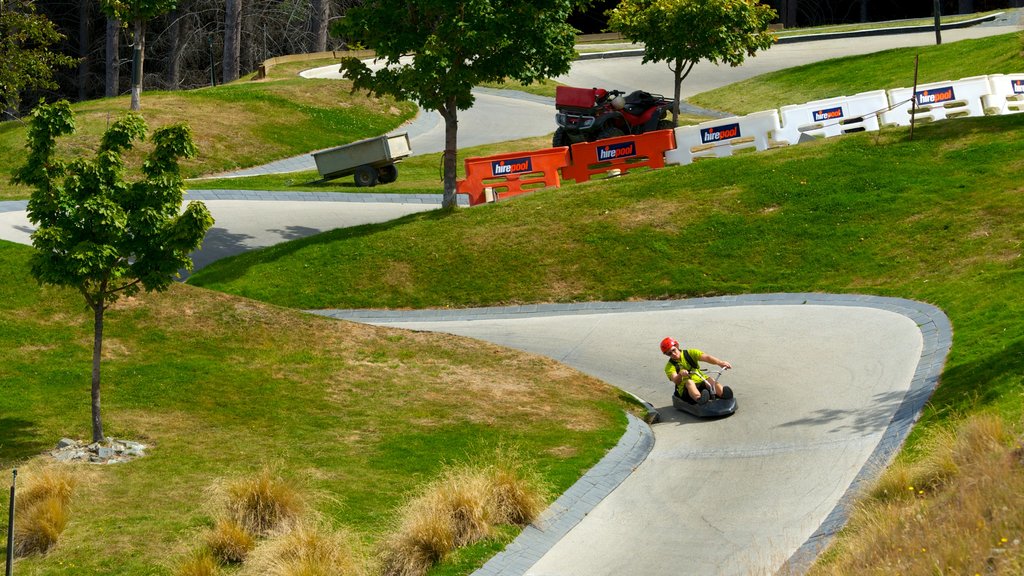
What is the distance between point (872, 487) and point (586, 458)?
4.32m

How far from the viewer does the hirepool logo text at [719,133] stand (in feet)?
104

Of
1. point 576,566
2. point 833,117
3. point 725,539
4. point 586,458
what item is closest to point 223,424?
point 586,458

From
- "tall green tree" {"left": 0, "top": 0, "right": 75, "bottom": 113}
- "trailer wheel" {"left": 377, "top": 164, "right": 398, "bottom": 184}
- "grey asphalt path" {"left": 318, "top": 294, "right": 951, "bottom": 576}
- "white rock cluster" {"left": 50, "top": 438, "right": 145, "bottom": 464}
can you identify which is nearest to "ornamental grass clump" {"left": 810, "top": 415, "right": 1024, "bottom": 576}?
"grey asphalt path" {"left": 318, "top": 294, "right": 951, "bottom": 576}

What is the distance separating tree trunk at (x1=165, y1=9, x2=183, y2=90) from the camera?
208ft

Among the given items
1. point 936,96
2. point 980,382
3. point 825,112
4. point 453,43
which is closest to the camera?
point 980,382

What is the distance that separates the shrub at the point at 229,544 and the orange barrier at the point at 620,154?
2155 cm

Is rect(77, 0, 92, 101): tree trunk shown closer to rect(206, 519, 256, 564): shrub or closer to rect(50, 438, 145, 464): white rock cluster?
rect(50, 438, 145, 464): white rock cluster

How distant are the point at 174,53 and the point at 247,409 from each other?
169 ft

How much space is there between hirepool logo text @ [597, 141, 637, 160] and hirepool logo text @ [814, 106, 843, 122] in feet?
17.9

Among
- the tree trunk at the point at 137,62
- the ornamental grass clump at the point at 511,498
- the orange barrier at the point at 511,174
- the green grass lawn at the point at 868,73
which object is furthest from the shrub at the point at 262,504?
the green grass lawn at the point at 868,73

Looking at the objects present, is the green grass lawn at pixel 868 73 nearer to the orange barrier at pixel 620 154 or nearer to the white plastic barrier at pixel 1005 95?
the white plastic barrier at pixel 1005 95

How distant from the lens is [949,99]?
31.5 metres

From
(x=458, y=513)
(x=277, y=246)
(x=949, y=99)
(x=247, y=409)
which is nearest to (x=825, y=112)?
(x=949, y=99)

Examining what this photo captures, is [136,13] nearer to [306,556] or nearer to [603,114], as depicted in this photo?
[603,114]
